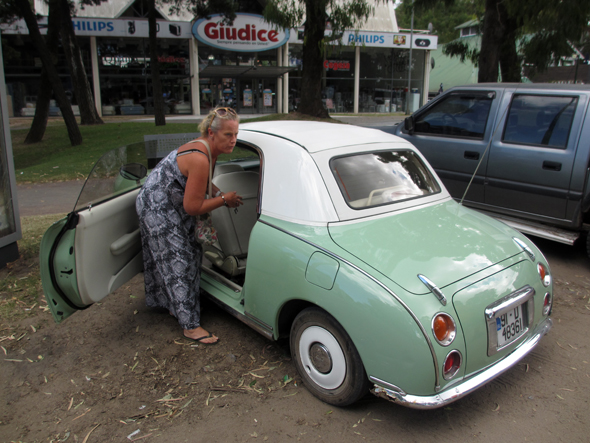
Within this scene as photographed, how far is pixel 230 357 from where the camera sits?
3.50m

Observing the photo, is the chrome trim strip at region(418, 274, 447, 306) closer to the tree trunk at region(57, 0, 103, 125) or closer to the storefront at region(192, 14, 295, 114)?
the tree trunk at region(57, 0, 103, 125)

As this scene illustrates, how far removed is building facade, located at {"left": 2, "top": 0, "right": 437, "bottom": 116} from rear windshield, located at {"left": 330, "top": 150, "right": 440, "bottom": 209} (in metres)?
22.5

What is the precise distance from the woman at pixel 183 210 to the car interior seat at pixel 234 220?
39 centimetres

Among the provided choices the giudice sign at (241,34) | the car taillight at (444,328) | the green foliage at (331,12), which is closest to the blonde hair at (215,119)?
the car taillight at (444,328)

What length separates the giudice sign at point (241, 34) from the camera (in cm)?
2734

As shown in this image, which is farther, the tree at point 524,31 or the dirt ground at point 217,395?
the tree at point 524,31

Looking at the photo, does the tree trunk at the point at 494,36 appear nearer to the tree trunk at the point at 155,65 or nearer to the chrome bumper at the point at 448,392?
the chrome bumper at the point at 448,392

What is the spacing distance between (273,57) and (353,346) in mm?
30143

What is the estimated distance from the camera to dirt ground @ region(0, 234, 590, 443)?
107 inches

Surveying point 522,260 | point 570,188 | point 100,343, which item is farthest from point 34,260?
point 570,188

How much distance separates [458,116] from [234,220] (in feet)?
11.6

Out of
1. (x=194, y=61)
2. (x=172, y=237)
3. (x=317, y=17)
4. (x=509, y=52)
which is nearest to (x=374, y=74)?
(x=194, y=61)

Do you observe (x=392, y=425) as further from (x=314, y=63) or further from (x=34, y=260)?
(x=314, y=63)

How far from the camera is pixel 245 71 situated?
2780cm
